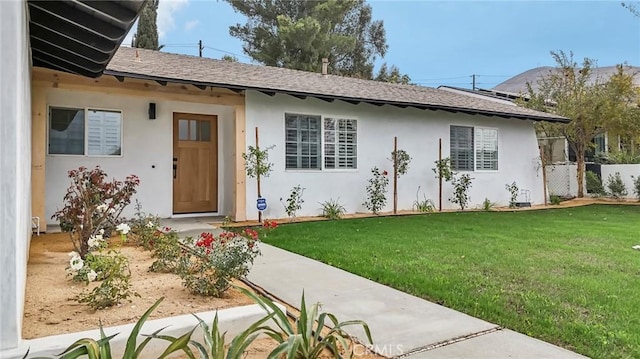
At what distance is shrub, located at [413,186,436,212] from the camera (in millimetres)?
11312

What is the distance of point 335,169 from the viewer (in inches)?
405

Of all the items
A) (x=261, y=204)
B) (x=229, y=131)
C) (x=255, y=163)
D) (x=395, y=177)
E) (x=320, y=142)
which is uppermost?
(x=229, y=131)

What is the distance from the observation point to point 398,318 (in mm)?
3352

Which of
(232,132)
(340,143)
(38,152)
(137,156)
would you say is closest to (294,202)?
(340,143)

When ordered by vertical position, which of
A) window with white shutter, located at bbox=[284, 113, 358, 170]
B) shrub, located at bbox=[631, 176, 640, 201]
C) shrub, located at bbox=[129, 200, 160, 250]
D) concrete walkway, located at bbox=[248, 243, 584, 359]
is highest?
window with white shutter, located at bbox=[284, 113, 358, 170]

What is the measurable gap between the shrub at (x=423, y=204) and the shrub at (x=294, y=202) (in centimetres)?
340

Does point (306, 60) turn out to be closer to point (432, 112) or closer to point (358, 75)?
point (358, 75)

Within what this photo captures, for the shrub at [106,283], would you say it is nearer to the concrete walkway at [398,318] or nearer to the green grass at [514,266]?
the concrete walkway at [398,318]

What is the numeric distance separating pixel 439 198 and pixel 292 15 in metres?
16.8

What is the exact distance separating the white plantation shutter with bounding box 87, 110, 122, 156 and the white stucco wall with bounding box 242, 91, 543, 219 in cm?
256

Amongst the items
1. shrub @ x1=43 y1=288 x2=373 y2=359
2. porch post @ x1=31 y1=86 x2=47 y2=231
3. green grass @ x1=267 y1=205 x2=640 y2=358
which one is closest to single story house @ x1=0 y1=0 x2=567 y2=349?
porch post @ x1=31 y1=86 x2=47 y2=231

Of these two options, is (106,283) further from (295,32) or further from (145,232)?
(295,32)

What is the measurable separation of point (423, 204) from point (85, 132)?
26.6ft

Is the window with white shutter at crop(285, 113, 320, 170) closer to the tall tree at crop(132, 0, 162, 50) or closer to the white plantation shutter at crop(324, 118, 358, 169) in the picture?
the white plantation shutter at crop(324, 118, 358, 169)
